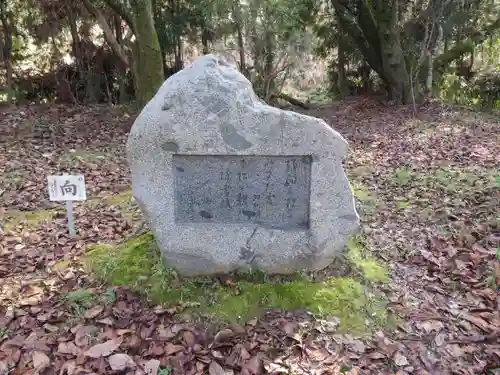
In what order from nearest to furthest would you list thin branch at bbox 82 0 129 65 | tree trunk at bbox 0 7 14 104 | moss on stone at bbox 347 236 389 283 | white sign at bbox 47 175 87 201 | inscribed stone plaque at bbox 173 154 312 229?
inscribed stone plaque at bbox 173 154 312 229 → moss on stone at bbox 347 236 389 283 → white sign at bbox 47 175 87 201 → thin branch at bbox 82 0 129 65 → tree trunk at bbox 0 7 14 104

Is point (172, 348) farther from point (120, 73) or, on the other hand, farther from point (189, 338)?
point (120, 73)

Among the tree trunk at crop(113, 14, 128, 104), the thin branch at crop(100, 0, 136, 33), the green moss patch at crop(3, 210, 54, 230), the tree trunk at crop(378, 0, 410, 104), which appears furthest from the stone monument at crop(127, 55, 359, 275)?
the tree trunk at crop(113, 14, 128, 104)

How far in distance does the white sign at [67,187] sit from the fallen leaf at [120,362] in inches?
61.1

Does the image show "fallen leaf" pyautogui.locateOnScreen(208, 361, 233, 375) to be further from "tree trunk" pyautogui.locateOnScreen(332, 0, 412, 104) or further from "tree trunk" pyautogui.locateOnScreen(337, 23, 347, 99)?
"tree trunk" pyautogui.locateOnScreen(337, 23, 347, 99)

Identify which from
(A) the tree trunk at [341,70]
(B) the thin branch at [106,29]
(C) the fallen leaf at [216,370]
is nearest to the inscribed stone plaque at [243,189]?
(C) the fallen leaf at [216,370]

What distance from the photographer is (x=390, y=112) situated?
9852mm

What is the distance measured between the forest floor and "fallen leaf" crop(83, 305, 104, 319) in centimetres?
2

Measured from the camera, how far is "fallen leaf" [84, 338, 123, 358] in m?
2.81

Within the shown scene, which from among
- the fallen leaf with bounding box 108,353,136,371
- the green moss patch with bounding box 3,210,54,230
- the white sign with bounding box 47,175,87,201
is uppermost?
the white sign with bounding box 47,175,87,201

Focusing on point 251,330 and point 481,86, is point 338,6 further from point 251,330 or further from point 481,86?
point 251,330

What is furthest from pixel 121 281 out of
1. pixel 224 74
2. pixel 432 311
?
pixel 432 311

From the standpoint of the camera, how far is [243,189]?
3.32 m

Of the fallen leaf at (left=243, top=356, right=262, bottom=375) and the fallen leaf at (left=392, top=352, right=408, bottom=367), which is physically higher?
the fallen leaf at (left=243, top=356, right=262, bottom=375)

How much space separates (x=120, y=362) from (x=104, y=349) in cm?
16
